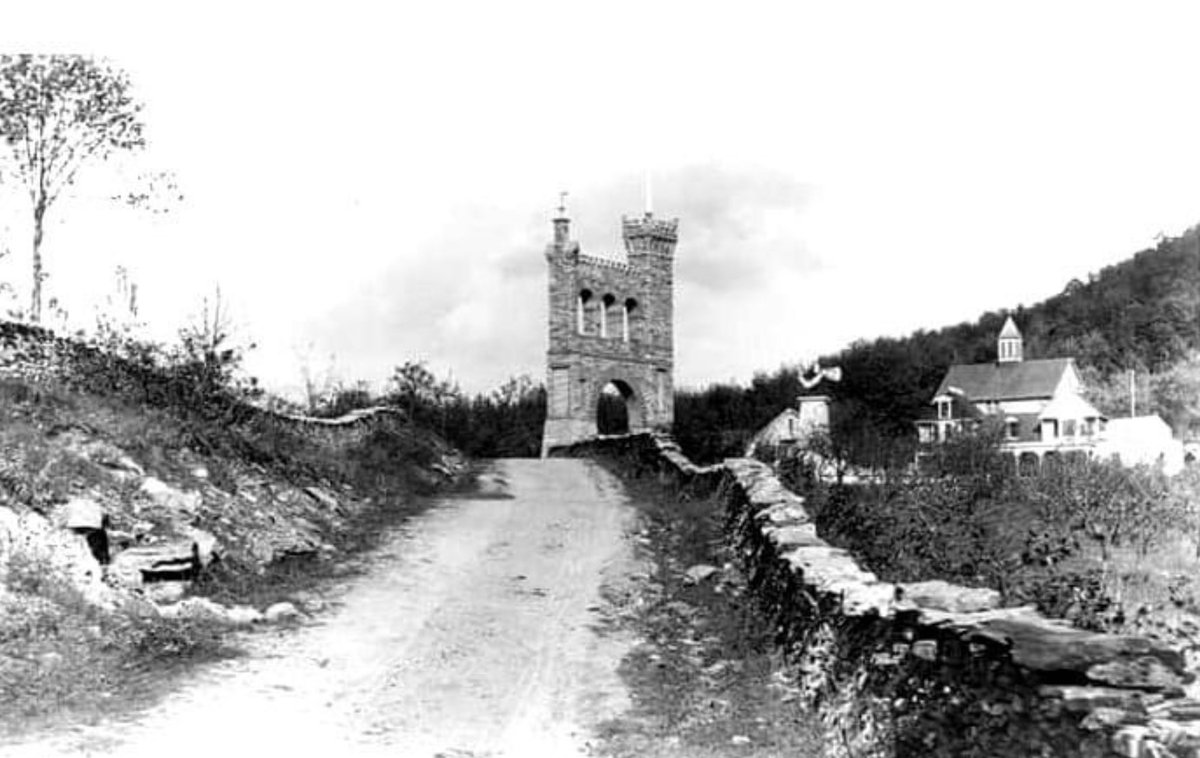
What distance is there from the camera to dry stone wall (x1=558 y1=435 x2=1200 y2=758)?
213 inches

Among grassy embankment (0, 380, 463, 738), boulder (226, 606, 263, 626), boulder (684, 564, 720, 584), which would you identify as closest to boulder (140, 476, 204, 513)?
grassy embankment (0, 380, 463, 738)

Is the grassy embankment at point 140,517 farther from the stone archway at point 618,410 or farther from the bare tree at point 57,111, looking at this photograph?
the stone archway at point 618,410

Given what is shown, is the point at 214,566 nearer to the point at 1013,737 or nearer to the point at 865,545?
the point at 865,545

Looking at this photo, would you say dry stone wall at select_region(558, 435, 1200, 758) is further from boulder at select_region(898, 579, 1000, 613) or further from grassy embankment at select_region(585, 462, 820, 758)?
grassy embankment at select_region(585, 462, 820, 758)

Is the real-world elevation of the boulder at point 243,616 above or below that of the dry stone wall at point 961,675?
below

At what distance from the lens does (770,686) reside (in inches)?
386

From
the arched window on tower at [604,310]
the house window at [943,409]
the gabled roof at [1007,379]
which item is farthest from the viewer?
the arched window on tower at [604,310]

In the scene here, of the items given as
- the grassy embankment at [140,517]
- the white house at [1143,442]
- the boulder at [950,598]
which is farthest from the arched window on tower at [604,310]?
the boulder at [950,598]

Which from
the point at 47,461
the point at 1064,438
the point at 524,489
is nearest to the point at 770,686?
the point at 47,461

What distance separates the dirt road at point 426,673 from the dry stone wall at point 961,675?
171 cm

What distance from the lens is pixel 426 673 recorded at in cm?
1015

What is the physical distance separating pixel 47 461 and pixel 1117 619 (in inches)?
432

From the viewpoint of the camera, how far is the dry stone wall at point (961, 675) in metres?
5.40

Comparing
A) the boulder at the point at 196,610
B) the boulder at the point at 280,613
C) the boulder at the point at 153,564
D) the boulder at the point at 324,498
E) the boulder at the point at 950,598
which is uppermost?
the boulder at the point at 324,498
